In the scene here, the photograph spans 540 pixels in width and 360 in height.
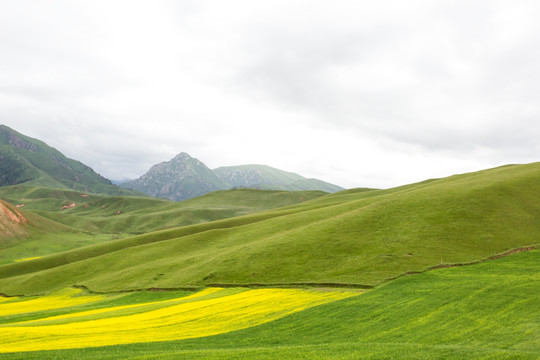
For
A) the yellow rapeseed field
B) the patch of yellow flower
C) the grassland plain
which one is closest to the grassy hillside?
the yellow rapeseed field

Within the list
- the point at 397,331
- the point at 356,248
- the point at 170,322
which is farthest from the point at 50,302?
the point at 397,331

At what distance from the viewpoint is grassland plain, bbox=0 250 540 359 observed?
21.3m

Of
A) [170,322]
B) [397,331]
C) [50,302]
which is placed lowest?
[50,302]

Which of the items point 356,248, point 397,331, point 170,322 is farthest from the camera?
point 356,248

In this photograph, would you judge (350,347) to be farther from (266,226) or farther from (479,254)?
(266,226)

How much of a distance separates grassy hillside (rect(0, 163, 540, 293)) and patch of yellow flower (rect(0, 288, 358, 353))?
10.2 m

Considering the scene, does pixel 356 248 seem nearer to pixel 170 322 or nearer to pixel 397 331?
pixel 397 331

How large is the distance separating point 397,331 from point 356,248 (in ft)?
129

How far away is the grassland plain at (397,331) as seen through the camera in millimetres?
21266

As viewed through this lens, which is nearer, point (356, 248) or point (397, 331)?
point (397, 331)

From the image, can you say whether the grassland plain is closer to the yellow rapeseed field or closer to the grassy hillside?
the grassy hillside

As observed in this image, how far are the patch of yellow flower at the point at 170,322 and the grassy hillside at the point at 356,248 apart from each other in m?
10.2

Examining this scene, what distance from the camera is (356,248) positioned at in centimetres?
Result: 6544

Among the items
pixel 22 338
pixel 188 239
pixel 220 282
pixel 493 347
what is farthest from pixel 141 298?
pixel 493 347
